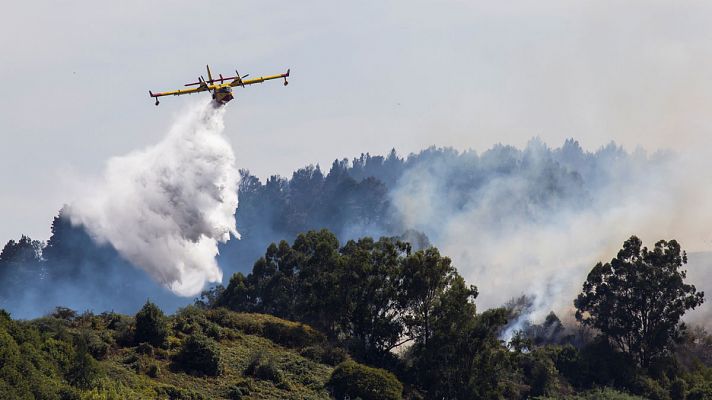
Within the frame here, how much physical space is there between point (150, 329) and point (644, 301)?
4078 centimetres

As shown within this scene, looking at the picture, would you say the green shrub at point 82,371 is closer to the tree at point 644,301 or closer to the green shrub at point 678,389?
the green shrub at point 678,389

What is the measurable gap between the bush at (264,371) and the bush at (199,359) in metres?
2.19

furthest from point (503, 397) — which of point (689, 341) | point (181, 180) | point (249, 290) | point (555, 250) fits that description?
point (555, 250)

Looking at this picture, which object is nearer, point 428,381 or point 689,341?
point 428,381

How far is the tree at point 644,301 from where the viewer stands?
91.5m

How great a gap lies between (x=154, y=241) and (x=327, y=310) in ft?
88.5

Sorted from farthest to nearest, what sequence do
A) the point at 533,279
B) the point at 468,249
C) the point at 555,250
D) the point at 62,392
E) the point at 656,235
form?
the point at 468,249
the point at 555,250
the point at 533,279
the point at 656,235
the point at 62,392

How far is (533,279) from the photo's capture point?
15138 cm

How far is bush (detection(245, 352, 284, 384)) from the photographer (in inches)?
2867

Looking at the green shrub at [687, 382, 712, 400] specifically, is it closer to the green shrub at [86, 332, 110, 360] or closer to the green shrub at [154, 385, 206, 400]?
the green shrub at [154, 385, 206, 400]

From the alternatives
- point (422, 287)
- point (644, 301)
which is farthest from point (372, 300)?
point (644, 301)

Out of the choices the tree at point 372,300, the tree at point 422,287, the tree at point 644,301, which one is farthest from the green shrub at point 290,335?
the tree at point 644,301

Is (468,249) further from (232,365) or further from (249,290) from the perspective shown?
(232,365)

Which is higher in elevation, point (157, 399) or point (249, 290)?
point (249, 290)
